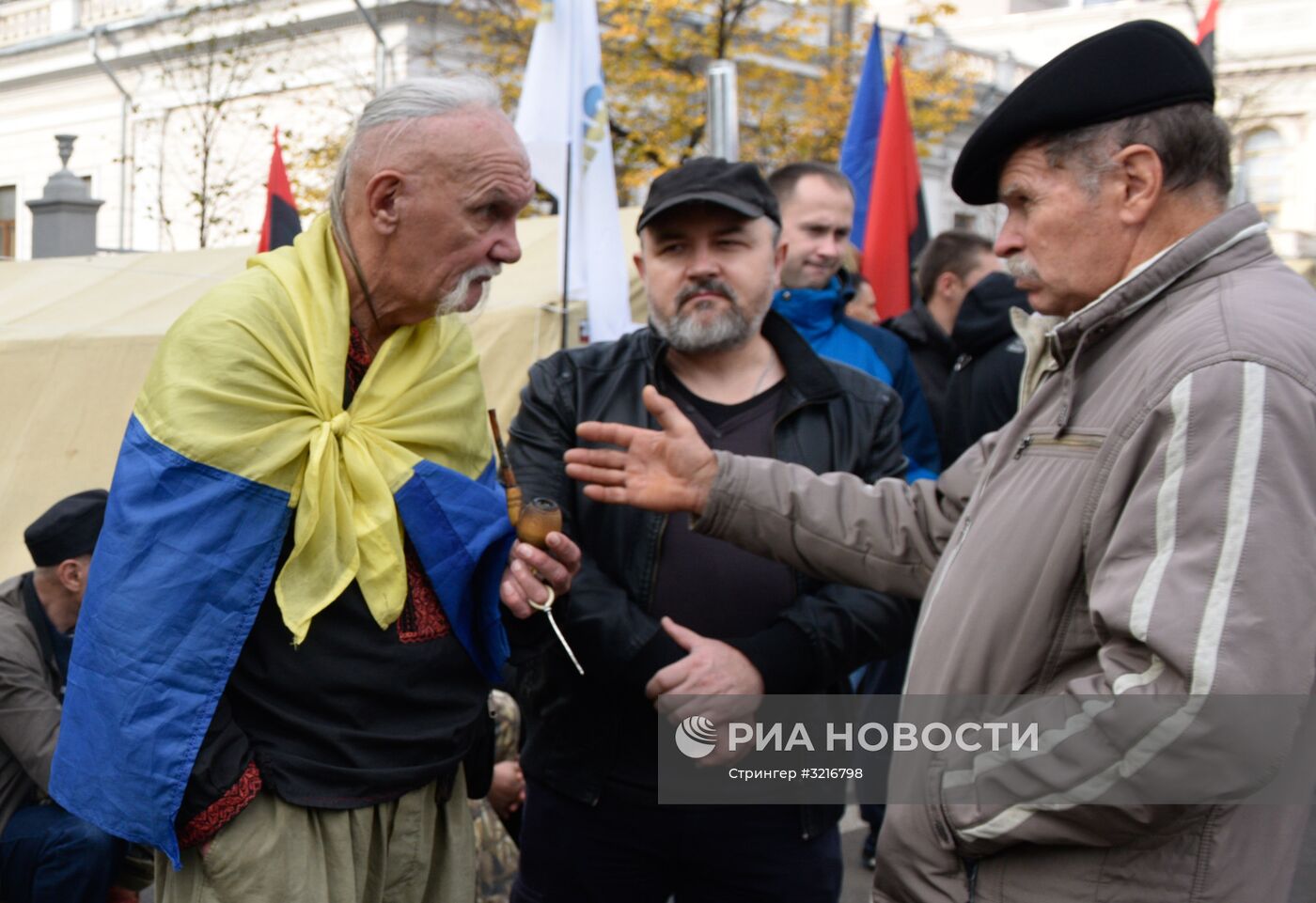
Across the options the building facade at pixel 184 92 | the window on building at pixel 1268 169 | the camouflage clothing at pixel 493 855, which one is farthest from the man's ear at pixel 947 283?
the window on building at pixel 1268 169

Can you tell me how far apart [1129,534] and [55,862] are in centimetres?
319

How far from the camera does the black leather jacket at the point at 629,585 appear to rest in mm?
2824

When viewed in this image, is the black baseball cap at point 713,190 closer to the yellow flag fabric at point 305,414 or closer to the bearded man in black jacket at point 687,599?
the bearded man in black jacket at point 687,599

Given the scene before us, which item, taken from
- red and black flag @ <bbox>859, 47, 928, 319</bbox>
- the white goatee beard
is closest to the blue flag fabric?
red and black flag @ <bbox>859, 47, 928, 319</bbox>

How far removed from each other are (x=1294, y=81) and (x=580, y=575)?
39.7m

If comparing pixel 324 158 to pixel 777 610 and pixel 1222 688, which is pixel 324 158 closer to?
pixel 777 610

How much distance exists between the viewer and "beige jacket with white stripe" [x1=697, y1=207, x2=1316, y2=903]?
1.69m

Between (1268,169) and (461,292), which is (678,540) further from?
(1268,169)

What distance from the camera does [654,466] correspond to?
9.11ft

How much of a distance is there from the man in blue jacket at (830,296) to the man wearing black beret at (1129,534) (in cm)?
220

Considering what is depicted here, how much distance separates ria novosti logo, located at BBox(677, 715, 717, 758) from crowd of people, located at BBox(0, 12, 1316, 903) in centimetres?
6

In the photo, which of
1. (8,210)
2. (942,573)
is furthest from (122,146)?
(942,573)

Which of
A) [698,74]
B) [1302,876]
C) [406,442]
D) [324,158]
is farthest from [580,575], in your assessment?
[698,74]

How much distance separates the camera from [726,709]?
2.78m
